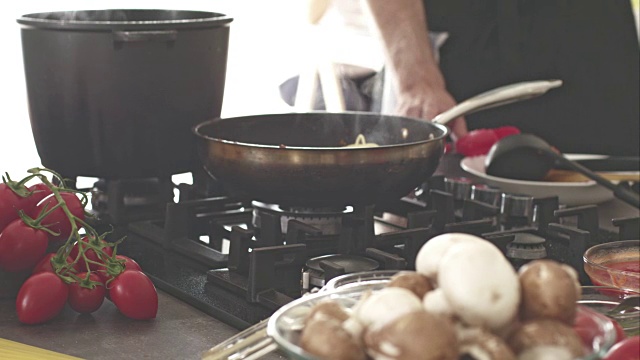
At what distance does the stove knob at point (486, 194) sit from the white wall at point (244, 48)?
282cm

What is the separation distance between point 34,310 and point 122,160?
0.45 meters

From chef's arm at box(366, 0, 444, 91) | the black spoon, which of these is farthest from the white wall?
the black spoon

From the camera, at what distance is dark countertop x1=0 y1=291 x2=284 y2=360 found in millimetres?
935

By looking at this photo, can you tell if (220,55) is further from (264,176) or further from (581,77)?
(581,77)

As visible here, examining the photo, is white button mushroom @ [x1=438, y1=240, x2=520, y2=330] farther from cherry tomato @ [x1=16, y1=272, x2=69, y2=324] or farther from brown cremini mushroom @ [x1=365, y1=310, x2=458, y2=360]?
cherry tomato @ [x1=16, y1=272, x2=69, y2=324]

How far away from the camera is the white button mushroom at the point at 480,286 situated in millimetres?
548

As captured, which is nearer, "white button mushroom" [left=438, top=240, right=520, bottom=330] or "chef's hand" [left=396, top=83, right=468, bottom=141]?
"white button mushroom" [left=438, top=240, right=520, bottom=330]

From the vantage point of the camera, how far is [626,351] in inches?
26.6

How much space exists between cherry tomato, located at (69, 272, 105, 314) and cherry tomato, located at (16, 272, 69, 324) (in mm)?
13

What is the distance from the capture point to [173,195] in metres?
1.48

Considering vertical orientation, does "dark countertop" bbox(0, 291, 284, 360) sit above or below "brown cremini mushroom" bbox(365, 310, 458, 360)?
below

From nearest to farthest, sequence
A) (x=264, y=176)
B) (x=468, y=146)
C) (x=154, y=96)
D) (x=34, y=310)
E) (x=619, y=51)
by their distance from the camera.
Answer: (x=34, y=310) → (x=264, y=176) → (x=154, y=96) → (x=468, y=146) → (x=619, y=51)

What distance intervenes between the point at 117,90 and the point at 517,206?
58cm

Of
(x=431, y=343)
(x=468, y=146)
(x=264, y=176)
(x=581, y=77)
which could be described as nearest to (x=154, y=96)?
(x=264, y=176)
